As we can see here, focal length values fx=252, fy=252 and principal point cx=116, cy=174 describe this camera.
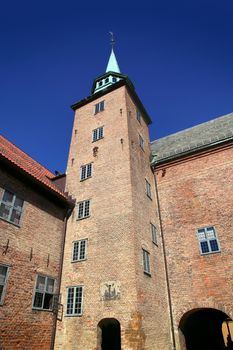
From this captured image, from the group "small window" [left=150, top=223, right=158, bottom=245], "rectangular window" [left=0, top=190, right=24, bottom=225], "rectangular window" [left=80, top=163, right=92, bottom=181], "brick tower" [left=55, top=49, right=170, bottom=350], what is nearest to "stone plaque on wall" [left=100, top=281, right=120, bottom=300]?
"brick tower" [left=55, top=49, right=170, bottom=350]

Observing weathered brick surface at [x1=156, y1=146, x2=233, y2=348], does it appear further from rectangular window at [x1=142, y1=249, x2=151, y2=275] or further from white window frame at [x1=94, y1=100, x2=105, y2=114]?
white window frame at [x1=94, y1=100, x2=105, y2=114]

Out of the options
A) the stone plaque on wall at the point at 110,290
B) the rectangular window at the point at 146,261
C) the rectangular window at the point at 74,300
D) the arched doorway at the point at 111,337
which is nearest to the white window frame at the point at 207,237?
the rectangular window at the point at 146,261

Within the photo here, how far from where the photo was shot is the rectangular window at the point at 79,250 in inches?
556

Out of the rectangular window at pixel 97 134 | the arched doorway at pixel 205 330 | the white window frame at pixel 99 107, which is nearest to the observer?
the arched doorway at pixel 205 330

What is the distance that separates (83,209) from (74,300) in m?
5.16

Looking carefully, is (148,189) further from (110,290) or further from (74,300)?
(74,300)

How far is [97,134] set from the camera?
756 inches

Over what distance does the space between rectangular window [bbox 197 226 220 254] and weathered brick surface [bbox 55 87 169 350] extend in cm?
262

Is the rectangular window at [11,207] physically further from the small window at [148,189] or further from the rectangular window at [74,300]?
the small window at [148,189]

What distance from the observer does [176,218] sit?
16797 mm

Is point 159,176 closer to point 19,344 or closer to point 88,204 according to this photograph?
point 88,204

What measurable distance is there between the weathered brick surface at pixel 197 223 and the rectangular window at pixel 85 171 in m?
5.38

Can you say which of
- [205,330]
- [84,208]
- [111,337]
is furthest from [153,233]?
[205,330]

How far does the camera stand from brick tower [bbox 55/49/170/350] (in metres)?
11.7
